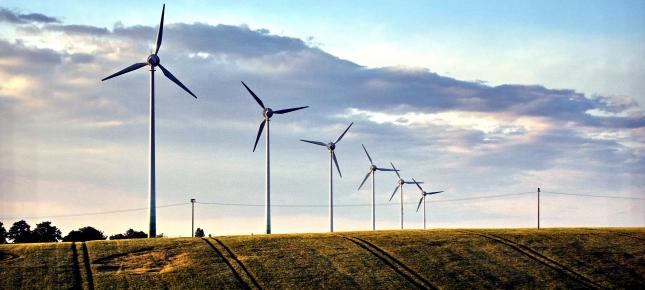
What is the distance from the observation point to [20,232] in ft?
595

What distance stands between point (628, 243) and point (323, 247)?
41.0 metres

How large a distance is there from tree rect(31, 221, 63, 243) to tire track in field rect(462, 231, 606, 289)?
93104 mm

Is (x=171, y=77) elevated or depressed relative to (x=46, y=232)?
elevated

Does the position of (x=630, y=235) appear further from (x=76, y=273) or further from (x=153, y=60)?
(x=76, y=273)

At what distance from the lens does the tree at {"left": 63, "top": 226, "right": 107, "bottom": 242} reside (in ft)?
516

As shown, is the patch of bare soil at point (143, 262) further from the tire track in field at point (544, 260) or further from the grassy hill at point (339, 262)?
the tire track in field at point (544, 260)

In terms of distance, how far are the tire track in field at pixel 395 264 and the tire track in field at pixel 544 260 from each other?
56.9ft

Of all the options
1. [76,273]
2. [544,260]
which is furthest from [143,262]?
[544,260]

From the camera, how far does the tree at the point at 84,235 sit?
516 feet

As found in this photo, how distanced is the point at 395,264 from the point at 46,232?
10034cm

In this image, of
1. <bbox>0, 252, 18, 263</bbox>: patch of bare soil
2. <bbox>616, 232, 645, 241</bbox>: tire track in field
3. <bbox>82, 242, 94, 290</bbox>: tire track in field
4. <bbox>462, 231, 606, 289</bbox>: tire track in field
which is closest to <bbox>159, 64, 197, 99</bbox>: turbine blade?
<bbox>82, 242, 94, 290</bbox>: tire track in field

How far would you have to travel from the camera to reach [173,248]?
359 feet

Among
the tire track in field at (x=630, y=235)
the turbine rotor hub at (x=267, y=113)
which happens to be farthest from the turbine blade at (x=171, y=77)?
the tire track in field at (x=630, y=235)

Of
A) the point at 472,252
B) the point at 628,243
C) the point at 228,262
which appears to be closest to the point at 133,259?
the point at 228,262
